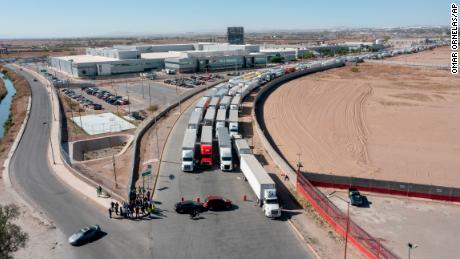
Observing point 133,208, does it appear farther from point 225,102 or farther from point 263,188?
point 225,102

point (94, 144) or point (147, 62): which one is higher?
point (147, 62)

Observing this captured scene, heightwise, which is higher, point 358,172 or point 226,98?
point 226,98

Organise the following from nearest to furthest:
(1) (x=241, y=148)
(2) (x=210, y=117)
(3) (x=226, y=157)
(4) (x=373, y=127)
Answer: (3) (x=226, y=157)
(1) (x=241, y=148)
(2) (x=210, y=117)
(4) (x=373, y=127)

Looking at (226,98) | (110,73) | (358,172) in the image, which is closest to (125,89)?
(110,73)

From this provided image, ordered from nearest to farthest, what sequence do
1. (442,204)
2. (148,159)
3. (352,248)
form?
1. (352,248)
2. (442,204)
3. (148,159)

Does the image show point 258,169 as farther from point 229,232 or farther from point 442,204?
point 442,204

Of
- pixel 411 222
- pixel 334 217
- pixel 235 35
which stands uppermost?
pixel 235 35

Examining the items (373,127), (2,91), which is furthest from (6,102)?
(373,127)

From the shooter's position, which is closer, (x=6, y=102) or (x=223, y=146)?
(x=223, y=146)
